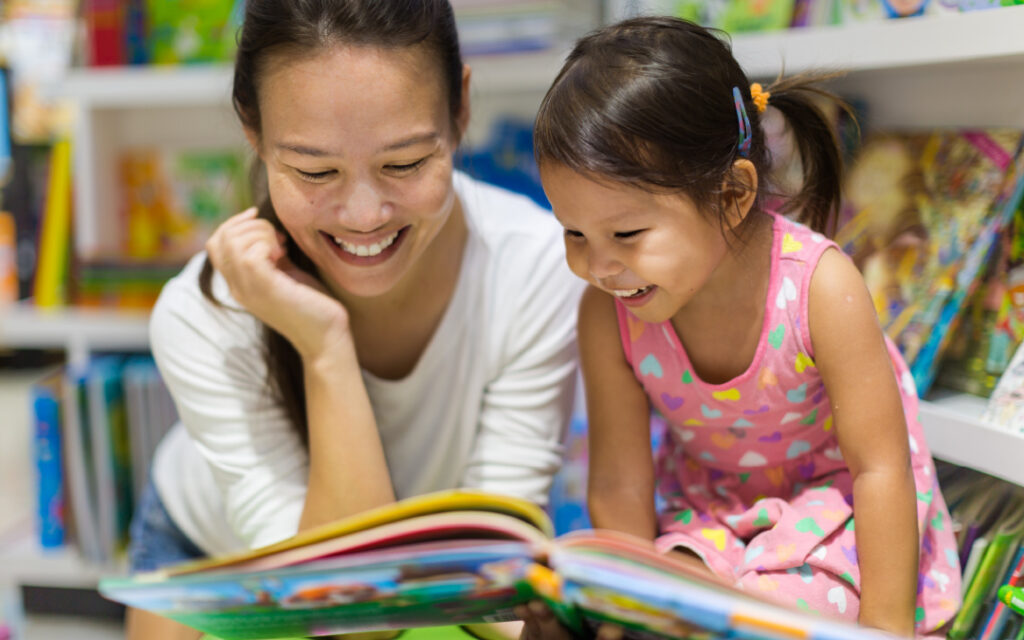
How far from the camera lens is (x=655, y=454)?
3.60ft

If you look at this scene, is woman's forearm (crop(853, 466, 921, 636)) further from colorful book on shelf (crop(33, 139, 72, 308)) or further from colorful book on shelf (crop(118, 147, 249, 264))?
colorful book on shelf (crop(33, 139, 72, 308))

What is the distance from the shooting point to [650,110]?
703 mm

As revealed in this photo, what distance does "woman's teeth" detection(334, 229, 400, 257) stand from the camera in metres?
0.90

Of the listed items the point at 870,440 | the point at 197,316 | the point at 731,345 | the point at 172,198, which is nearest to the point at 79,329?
the point at 172,198

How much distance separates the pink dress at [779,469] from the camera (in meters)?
0.79

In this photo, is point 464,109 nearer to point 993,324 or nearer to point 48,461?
point 993,324

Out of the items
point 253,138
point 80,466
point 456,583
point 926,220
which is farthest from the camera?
point 80,466

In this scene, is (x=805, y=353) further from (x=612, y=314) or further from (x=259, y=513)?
(x=259, y=513)

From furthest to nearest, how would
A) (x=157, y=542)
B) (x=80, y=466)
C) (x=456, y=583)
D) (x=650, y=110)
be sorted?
1. (x=80, y=466)
2. (x=157, y=542)
3. (x=650, y=110)
4. (x=456, y=583)

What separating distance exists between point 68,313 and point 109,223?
22cm

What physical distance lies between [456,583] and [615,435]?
0.38 meters

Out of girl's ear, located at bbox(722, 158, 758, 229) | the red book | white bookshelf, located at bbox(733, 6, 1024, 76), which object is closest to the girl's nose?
girl's ear, located at bbox(722, 158, 758, 229)

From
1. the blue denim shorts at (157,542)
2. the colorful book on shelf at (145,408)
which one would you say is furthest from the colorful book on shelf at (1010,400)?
the colorful book on shelf at (145,408)

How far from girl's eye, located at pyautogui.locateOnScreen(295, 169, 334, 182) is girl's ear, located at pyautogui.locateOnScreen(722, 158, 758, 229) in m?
0.39
